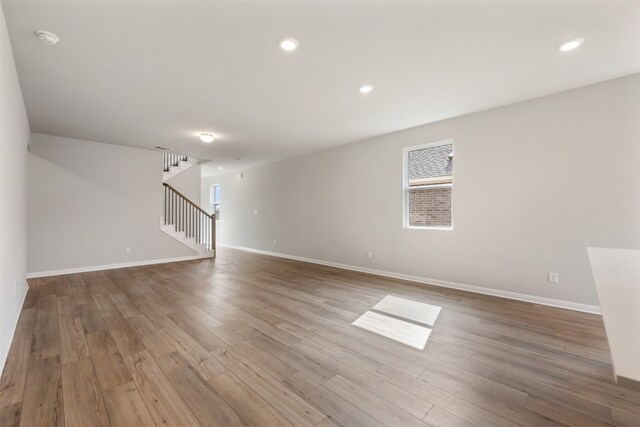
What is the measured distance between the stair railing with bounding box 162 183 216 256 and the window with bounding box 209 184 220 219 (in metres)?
2.62

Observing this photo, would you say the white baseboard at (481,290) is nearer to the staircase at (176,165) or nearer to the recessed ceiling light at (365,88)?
the recessed ceiling light at (365,88)

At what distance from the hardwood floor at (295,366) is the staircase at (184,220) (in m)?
3.02

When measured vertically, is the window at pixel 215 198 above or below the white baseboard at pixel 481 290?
above

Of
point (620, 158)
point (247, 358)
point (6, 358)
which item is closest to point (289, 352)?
point (247, 358)

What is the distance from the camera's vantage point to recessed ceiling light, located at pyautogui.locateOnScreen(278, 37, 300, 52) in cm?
227

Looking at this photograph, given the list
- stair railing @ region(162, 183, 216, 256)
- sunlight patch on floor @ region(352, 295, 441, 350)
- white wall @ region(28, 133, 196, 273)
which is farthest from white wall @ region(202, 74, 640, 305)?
white wall @ region(28, 133, 196, 273)

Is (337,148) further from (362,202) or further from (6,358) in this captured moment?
(6,358)

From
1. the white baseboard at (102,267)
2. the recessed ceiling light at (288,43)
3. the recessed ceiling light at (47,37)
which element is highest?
the recessed ceiling light at (288,43)

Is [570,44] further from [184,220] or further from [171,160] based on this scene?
[171,160]

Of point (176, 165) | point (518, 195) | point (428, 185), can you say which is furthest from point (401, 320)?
point (176, 165)

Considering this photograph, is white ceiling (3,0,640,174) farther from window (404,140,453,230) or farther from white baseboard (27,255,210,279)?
white baseboard (27,255,210,279)

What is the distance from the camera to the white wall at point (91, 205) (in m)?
4.87

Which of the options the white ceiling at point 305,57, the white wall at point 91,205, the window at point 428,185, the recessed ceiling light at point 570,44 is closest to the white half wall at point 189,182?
the white wall at point 91,205

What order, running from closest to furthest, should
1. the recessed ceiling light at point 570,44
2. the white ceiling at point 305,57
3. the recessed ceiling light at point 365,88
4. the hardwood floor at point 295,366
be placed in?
the hardwood floor at point 295,366, the white ceiling at point 305,57, the recessed ceiling light at point 570,44, the recessed ceiling light at point 365,88
